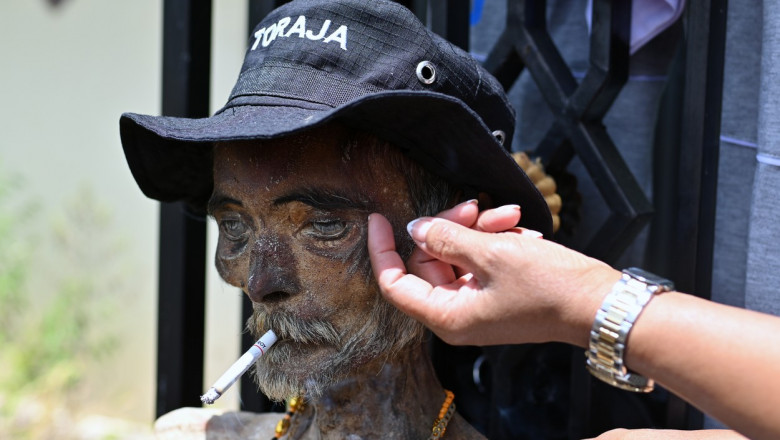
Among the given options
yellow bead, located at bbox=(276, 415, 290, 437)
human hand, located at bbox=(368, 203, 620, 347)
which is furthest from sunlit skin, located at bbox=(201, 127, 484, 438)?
yellow bead, located at bbox=(276, 415, 290, 437)

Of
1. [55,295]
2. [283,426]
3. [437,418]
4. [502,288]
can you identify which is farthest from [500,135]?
[55,295]

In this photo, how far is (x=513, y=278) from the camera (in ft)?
3.37

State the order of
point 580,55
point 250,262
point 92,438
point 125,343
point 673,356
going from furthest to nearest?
point 125,343
point 92,438
point 580,55
point 250,262
point 673,356

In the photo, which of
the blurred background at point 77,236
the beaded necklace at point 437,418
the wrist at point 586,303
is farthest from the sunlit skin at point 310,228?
the blurred background at point 77,236

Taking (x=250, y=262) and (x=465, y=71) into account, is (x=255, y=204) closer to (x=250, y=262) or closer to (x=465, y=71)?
(x=250, y=262)

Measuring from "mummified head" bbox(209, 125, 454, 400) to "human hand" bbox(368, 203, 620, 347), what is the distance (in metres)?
0.14

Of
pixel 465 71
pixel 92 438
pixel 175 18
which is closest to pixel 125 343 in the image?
pixel 92 438

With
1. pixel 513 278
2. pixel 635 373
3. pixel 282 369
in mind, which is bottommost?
pixel 282 369

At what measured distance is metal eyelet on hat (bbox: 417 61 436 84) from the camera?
4.24 feet

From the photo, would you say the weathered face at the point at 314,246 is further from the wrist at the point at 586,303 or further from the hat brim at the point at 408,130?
the wrist at the point at 586,303

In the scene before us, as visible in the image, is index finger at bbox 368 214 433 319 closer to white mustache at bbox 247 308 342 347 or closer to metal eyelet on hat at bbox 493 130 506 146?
white mustache at bbox 247 308 342 347

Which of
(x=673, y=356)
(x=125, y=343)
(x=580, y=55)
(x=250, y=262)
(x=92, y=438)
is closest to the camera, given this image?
(x=673, y=356)

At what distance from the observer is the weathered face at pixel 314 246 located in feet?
4.26

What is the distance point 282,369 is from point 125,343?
2942mm
